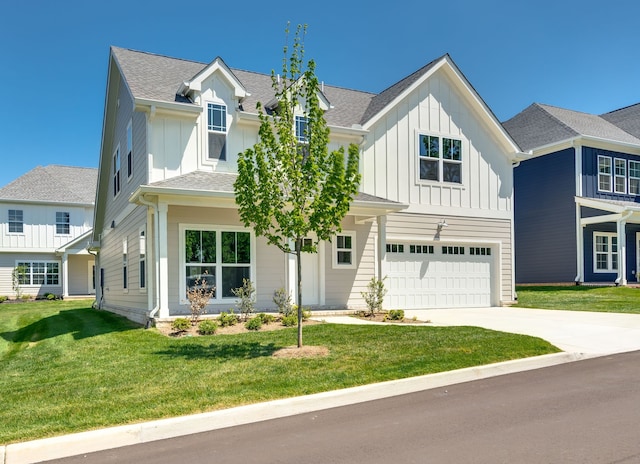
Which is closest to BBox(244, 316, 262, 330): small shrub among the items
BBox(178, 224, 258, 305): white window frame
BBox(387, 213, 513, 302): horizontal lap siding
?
BBox(178, 224, 258, 305): white window frame

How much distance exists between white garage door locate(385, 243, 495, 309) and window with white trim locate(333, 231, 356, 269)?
4.58ft

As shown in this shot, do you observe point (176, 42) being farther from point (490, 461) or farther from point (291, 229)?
point (490, 461)

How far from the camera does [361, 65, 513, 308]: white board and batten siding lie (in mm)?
17203

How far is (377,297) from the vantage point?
15406 mm

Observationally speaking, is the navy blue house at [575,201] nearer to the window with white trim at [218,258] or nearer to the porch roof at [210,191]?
the porch roof at [210,191]

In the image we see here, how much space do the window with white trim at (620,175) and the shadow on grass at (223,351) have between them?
21367 millimetres

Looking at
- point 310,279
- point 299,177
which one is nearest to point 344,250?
point 310,279

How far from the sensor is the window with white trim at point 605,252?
79.4 ft

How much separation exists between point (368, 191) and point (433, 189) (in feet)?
8.13

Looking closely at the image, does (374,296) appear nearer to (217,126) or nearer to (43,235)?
(217,126)

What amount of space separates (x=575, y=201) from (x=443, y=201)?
8934 millimetres

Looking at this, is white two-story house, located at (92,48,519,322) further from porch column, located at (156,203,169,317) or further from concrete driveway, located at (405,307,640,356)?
concrete driveway, located at (405,307,640,356)

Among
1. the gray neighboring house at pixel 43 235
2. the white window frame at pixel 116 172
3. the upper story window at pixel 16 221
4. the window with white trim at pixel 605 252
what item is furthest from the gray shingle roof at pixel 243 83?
the upper story window at pixel 16 221

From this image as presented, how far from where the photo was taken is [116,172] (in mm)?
Answer: 19500
